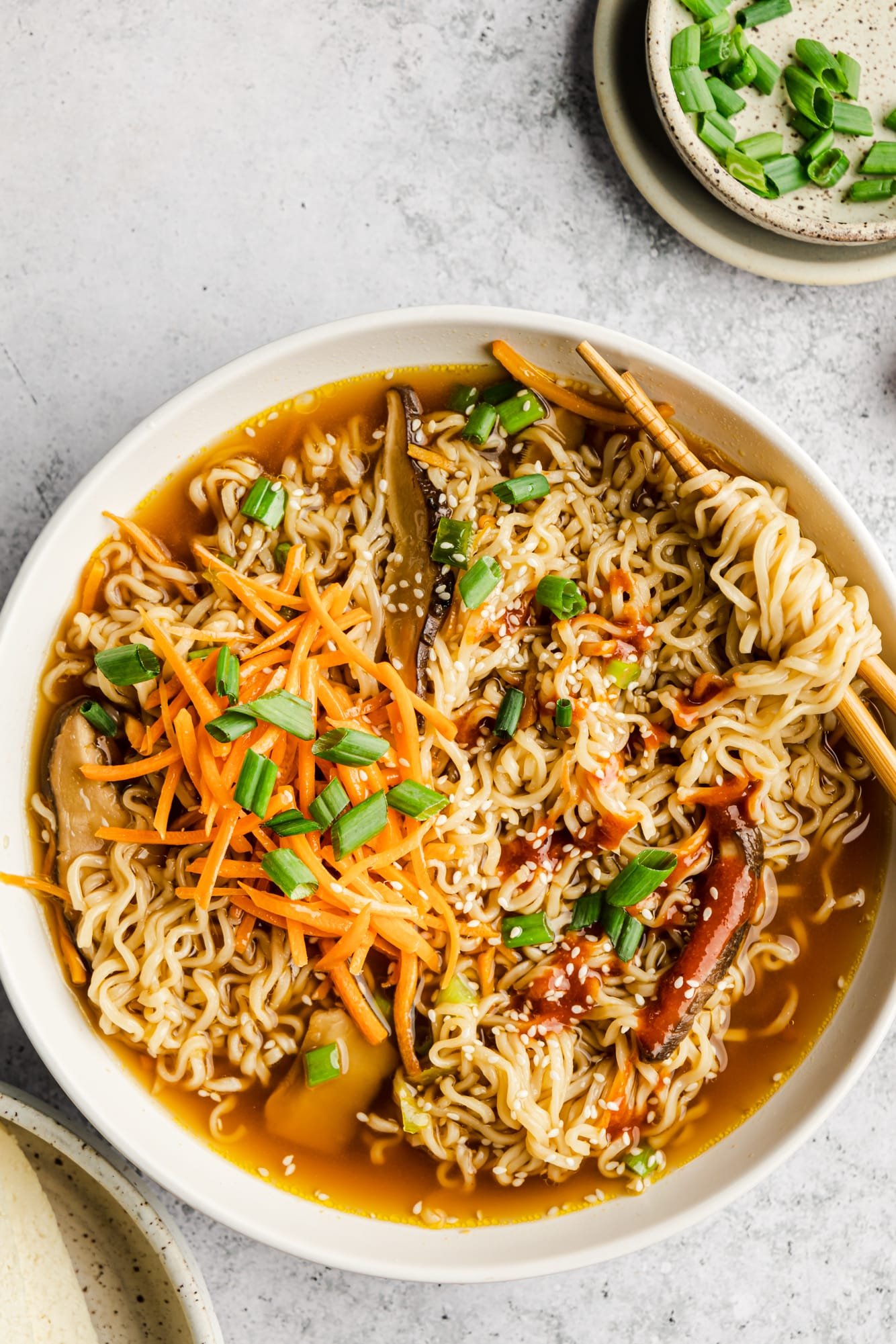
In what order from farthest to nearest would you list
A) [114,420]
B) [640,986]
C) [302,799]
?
[114,420], [640,986], [302,799]

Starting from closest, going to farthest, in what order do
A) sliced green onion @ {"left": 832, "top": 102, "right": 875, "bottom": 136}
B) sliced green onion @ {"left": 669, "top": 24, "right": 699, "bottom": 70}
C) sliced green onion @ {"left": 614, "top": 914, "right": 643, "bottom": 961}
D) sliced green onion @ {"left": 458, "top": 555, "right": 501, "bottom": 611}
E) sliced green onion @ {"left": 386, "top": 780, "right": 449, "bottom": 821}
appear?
sliced green onion @ {"left": 386, "top": 780, "right": 449, "bottom": 821} < sliced green onion @ {"left": 458, "top": 555, "right": 501, "bottom": 611} < sliced green onion @ {"left": 614, "top": 914, "right": 643, "bottom": 961} < sliced green onion @ {"left": 669, "top": 24, "right": 699, "bottom": 70} < sliced green onion @ {"left": 832, "top": 102, "right": 875, "bottom": 136}

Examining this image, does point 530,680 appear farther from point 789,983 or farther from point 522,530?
point 789,983

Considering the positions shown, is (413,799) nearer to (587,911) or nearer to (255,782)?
(255,782)

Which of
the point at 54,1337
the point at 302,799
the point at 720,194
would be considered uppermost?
the point at 720,194

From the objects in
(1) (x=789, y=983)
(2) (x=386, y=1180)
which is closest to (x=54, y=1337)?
(2) (x=386, y=1180)

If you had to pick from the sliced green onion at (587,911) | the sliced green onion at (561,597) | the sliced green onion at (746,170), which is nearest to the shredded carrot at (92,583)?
the sliced green onion at (561,597)

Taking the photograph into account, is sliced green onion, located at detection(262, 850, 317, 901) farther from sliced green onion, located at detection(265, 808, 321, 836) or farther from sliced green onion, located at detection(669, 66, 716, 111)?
sliced green onion, located at detection(669, 66, 716, 111)

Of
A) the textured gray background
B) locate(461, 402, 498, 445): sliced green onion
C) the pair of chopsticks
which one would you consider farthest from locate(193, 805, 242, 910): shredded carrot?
the pair of chopsticks
